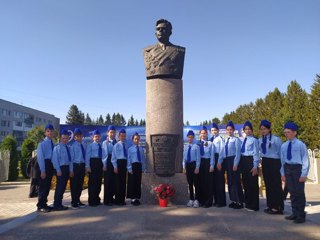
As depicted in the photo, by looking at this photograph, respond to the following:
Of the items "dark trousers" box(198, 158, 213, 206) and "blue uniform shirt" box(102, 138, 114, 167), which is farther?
"blue uniform shirt" box(102, 138, 114, 167)

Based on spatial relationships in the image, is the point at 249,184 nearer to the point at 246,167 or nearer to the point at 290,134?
the point at 246,167

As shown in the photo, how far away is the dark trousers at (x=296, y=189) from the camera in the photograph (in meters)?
5.84

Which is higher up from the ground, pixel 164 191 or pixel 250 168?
pixel 250 168

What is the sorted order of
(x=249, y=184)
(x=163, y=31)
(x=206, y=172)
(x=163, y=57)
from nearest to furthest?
(x=249, y=184)
(x=206, y=172)
(x=163, y=57)
(x=163, y=31)

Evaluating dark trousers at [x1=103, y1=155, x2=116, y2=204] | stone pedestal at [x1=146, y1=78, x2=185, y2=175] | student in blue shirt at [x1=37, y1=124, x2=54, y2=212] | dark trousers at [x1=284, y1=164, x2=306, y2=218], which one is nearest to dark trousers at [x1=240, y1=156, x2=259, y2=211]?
dark trousers at [x1=284, y1=164, x2=306, y2=218]

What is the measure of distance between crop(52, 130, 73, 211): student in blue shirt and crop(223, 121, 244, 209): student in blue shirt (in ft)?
12.2

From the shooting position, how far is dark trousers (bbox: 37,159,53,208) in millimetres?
7027

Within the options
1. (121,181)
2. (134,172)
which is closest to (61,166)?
(121,181)

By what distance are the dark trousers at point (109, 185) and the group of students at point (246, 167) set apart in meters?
1.81

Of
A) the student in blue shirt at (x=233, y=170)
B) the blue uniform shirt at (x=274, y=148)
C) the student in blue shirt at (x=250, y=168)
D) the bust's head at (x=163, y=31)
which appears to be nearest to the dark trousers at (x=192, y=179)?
the student in blue shirt at (x=233, y=170)

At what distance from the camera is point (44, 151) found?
716cm

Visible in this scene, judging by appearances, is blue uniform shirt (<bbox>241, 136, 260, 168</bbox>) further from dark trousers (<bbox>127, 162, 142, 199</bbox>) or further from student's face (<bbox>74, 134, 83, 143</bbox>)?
student's face (<bbox>74, 134, 83, 143</bbox>)

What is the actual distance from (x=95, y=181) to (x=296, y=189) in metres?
4.50

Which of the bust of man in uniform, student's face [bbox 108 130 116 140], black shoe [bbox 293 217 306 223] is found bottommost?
black shoe [bbox 293 217 306 223]
